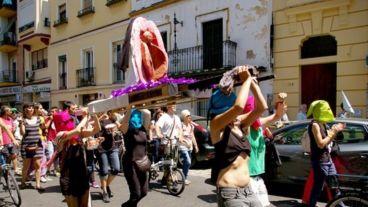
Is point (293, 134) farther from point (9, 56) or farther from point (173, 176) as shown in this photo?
point (9, 56)

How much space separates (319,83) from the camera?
1256 cm

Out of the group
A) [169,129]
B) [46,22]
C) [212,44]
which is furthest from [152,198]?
[46,22]

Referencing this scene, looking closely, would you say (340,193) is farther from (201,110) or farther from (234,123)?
(201,110)

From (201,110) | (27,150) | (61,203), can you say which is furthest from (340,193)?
(201,110)

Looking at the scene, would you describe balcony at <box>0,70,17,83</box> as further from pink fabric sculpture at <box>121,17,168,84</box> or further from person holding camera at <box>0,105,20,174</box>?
pink fabric sculpture at <box>121,17,168,84</box>

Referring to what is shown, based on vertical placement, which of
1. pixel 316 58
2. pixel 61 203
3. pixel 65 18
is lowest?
pixel 61 203

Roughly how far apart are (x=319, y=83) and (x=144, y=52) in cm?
929

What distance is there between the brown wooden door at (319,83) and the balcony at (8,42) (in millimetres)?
23537

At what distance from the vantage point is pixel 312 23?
12.4 m

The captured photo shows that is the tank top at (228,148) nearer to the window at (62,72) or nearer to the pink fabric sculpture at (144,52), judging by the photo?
the pink fabric sculpture at (144,52)

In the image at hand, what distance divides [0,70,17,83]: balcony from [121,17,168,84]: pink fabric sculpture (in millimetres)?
28203

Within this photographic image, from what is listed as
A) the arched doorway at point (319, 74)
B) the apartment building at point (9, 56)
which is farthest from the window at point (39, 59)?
the arched doorway at point (319, 74)

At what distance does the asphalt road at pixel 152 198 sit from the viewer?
7.26 m

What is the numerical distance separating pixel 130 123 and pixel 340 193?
2668 mm
